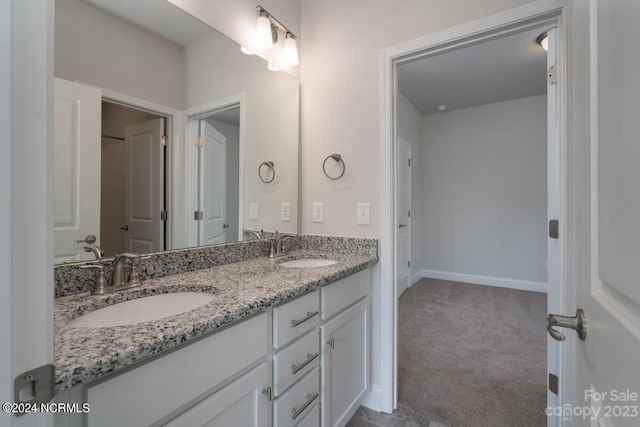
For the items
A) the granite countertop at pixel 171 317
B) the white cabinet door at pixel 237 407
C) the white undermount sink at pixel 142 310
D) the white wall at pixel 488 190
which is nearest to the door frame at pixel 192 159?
the granite countertop at pixel 171 317

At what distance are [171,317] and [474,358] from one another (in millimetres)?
2300

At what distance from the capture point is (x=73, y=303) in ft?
2.84

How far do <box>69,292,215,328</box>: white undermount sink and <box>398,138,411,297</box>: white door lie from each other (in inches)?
119

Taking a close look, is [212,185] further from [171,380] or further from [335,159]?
[171,380]

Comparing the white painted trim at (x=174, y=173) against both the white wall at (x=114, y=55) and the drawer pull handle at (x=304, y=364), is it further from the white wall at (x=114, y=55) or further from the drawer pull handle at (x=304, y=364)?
the drawer pull handle at (x=304, y=364)

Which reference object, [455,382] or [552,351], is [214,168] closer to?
[552,351]

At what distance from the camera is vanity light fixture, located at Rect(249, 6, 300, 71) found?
1684mm

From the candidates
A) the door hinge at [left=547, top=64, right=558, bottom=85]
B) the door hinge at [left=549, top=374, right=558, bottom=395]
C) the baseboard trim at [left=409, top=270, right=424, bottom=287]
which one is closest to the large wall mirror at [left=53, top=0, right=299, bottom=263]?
the door hinge at [left=547, top=64, right=558, bottom=85]

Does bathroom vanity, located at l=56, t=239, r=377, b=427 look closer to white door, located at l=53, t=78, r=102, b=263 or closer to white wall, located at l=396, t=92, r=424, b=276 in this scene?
white door, located at l=53, t=78, r=102, b=263

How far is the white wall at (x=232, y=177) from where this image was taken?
1594 mm

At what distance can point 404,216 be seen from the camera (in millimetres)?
3859

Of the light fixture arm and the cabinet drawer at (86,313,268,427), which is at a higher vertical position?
the light fixture arm

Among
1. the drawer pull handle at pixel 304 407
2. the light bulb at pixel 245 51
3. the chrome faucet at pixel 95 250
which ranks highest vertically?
the light bulb at pixel 245 51

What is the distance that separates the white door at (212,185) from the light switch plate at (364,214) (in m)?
0.79
